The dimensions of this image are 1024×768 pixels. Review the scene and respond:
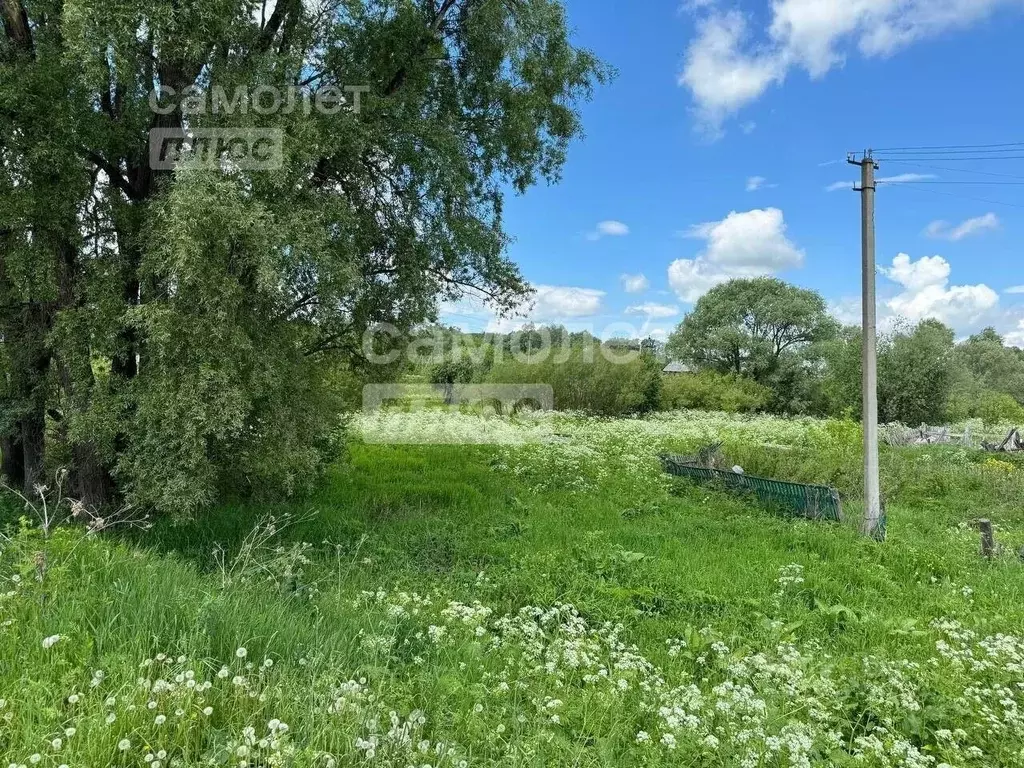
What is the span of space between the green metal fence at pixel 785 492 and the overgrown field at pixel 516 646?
482 mm

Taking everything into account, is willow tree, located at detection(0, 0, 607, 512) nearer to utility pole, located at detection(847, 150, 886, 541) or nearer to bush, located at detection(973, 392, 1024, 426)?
utility pole, located at detection(847, 150, 886, 541)

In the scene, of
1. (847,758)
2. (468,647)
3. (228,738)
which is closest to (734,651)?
(847,758)

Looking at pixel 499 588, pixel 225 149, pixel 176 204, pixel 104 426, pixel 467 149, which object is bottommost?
pixel 499 588

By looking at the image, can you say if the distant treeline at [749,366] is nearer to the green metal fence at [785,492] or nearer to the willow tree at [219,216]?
the willow tree at [219,216]

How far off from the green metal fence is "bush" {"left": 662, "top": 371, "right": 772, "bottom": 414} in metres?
26.4

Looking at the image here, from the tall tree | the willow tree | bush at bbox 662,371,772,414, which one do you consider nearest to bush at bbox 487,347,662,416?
bush at bbox 662,371,772,414

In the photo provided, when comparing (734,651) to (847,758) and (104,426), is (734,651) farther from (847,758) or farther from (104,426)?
(104,426)

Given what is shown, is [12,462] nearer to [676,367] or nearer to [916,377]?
[916,377]

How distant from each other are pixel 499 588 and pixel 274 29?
27.5ft

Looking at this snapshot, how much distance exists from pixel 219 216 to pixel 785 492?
941 centimetres

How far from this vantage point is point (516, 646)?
4133 mm

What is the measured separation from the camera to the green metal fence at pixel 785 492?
9.15m

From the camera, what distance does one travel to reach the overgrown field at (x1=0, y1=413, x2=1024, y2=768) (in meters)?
2.43

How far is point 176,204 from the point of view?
240 inches
